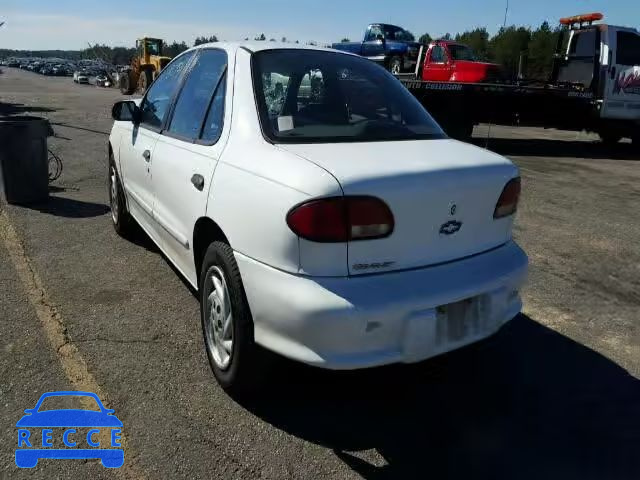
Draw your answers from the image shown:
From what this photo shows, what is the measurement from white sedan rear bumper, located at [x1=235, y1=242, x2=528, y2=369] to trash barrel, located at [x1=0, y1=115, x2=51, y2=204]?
4.91m

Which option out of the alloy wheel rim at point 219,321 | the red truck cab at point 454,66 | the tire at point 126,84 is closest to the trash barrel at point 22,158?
the alloy wheel rim at point 219,321

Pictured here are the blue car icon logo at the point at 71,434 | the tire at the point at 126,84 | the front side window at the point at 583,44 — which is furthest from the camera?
the tire at the point at 126,84

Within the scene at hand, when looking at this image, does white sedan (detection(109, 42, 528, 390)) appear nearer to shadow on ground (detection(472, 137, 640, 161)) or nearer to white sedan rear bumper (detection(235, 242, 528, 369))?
white sedan rear bumper (detection(235, 242, 528, 369))

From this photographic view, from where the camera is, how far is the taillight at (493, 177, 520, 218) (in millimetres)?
2658

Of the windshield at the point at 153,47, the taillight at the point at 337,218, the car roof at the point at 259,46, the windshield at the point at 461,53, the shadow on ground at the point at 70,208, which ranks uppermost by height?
the windshield at the point at 153,47

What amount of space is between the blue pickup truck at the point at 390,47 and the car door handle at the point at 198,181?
1790cm

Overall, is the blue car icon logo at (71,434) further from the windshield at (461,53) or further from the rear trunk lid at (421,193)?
the windshield at (461,53)

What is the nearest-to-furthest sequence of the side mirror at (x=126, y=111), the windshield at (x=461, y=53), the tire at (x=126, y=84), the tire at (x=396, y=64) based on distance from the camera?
1. the side mirror at (x=126, y=111)
2. the windshield at (x=461, y=53)
3. the tire at (x=396, y=64)
4. the tire at (x=126, y=84)

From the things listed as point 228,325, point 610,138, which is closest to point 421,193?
point 228,325

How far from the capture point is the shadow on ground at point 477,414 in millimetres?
2408

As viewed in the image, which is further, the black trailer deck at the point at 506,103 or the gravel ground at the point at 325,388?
the black trailer deck at the point at 506,103

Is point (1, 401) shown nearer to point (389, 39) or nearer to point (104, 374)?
point (104, 374)

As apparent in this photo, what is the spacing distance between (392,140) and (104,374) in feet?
6.56

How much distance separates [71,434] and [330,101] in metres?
2.13
